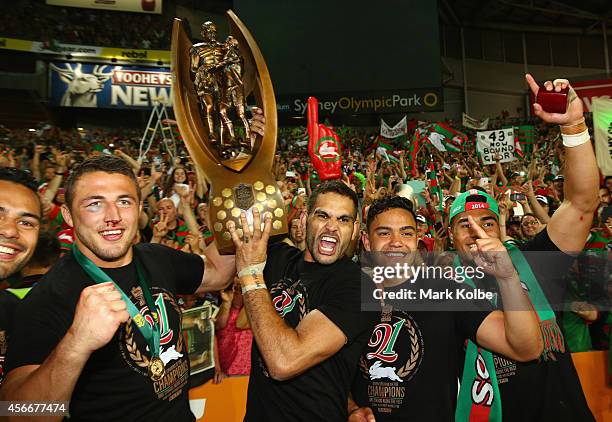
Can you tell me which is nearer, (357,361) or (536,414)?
(357,361)

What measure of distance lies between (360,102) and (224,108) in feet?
54.0

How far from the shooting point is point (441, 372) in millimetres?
2098

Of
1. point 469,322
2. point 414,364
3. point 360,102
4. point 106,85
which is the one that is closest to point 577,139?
point 469,322

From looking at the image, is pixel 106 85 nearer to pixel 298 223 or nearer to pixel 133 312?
pixel 298 223

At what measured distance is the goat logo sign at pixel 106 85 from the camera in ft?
61.2

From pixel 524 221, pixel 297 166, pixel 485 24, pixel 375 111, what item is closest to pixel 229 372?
pixel 524 221

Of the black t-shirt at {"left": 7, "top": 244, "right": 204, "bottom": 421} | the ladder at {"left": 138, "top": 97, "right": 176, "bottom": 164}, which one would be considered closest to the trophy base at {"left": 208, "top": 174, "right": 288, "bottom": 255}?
the black t-shirt at {"left": 7, "top": 244, "right": 204, "bottom": 421}

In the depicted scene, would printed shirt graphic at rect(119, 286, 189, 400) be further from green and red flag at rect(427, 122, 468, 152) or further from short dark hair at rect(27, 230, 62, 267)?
green and red flag at rect(427, 122, 468, 152)

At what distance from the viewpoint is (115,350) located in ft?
5.88

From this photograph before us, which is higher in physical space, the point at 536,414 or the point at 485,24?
the point at 485,24

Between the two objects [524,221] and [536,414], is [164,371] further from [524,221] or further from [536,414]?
[524,221]

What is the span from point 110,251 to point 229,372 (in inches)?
83.8

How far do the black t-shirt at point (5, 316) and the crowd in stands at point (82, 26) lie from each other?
20137 millimetres

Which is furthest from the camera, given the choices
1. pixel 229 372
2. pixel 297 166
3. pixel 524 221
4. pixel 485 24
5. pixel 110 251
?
pixel 485 24
